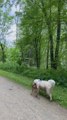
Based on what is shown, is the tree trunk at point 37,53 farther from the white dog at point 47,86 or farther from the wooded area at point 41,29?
the white dog at point 47,86

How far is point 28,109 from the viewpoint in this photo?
6.78 meters

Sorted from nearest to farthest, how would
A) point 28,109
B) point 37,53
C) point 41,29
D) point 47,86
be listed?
1. point 28,109
2. point 47,86
3. point 41,29
4. point 37,53

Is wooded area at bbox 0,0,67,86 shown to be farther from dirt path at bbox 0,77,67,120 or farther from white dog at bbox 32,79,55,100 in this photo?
dirt path at bbox 0,77,67,120

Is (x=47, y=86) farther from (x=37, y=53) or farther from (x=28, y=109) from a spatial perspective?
(x=37, y=53)

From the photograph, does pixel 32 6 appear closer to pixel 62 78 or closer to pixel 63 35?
pixel 63 35

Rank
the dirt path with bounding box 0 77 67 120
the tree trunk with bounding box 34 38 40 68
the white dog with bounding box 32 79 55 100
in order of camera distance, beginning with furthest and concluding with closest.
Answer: the tree trunk with bounding box 34 38 40 68 < the white dog with bounding box 32 79 55 100 < the dirt path with bounding box 0 77 67 120

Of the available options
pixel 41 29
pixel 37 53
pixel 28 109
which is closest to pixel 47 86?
pixel 28 109

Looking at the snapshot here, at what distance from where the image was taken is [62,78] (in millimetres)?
12062

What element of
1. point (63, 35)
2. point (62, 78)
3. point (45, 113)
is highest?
point (63, 35)

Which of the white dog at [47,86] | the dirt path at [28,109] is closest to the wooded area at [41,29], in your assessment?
the white dog at [47,86]

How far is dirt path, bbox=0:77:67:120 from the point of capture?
6.08m

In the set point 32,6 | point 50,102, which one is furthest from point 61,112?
point 32,6

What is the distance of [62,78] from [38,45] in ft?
28.2

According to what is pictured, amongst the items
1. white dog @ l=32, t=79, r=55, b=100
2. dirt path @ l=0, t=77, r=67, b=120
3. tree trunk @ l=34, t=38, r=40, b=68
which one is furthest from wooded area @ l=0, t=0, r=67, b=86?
dirt path @ l=0, t=77, r=67, b=120
